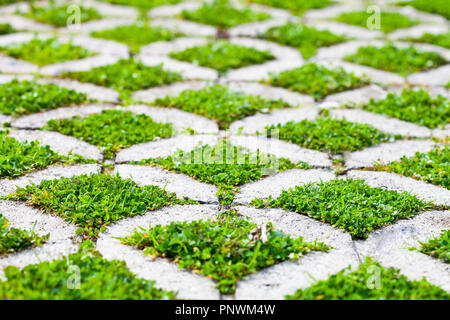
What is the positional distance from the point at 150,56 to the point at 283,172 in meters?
1.83

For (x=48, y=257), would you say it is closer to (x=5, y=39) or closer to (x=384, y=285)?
(x=384, y=285)

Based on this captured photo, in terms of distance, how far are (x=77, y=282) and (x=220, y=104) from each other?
165cm

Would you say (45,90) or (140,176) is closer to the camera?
(140,176)

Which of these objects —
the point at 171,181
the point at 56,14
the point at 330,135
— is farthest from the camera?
the point at 56,14

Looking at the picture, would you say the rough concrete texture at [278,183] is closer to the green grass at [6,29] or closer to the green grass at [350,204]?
the green grass at [350,204]

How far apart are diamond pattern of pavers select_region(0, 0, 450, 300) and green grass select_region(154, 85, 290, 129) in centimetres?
1

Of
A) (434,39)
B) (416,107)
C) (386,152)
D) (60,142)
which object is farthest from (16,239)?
(434,39)

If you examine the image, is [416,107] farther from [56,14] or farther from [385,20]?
[56,14]

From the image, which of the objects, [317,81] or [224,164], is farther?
[317,81]

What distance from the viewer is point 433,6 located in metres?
5.08

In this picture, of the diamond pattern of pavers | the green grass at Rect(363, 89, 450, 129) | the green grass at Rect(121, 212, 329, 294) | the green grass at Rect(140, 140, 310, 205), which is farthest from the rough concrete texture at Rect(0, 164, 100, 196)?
the green grass at Rect(363, 89, 450, 129)

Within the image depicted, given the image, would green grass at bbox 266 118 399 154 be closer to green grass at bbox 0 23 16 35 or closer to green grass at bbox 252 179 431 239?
green grass at bbox 252 179 431 239
